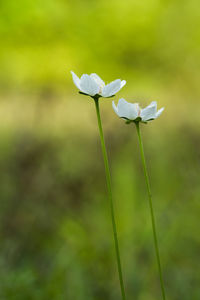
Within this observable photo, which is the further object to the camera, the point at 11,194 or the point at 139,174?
the point at 139,174

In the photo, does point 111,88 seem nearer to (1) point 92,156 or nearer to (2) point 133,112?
(2) point 133,112

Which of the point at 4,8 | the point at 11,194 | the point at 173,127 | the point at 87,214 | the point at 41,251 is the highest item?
the point at 4,8

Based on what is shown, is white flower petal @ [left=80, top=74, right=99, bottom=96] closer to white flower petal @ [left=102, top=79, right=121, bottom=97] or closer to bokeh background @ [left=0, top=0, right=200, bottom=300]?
white flower petal @ [left=102, top=79, right=121, bottom=97]

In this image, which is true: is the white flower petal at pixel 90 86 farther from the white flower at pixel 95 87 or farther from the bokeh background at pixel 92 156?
the bokeh background at pixel 92 156

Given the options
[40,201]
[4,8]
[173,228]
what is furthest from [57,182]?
[4,8]

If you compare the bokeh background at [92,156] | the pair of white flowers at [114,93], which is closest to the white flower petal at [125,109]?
the pair of white flowers at [114,93]

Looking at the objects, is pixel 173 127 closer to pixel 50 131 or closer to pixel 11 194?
pixel 50 131

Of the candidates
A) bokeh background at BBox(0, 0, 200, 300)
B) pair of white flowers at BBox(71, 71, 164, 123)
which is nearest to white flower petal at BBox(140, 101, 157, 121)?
pair of white flowers at BBox(71, 71, 164, 123)
